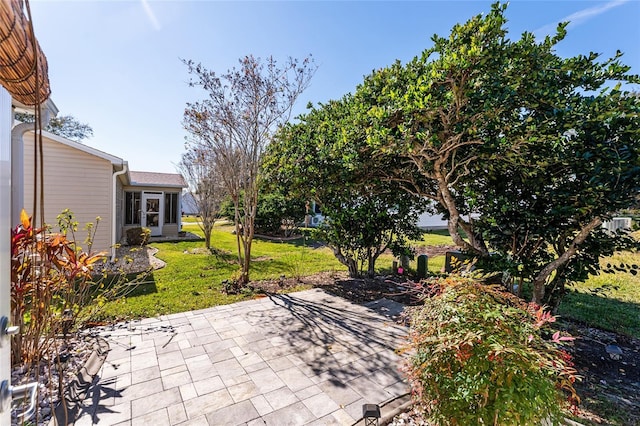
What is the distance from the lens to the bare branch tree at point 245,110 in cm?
622

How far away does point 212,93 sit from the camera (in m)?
6.26

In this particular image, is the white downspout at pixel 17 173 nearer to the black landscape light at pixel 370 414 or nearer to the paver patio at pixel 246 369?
the paver patio at pixel 246 369

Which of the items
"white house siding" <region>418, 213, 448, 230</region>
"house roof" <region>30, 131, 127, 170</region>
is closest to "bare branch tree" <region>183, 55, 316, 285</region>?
"house roof" <region>30, 131, 127, 170</region>

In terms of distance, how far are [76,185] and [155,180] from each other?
6.80 meters

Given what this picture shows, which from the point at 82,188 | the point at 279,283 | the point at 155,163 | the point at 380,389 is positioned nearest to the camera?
the point at 380,389

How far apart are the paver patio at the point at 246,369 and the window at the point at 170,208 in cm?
1118

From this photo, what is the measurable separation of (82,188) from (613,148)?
11.7 m

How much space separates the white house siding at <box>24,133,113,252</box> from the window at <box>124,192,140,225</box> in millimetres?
5796

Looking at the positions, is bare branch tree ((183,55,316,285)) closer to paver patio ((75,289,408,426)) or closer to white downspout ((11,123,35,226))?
paver patio ((75,289,408,426))

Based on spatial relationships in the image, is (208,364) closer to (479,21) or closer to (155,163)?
(479,21)

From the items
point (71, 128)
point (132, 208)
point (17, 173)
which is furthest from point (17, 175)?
point (71, 128)

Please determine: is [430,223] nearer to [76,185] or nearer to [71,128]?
[76,185]

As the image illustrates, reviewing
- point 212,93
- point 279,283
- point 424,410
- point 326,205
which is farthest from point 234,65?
point 424,410

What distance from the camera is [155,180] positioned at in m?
15.1
